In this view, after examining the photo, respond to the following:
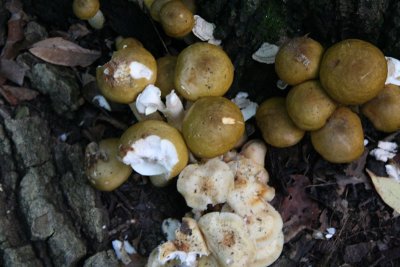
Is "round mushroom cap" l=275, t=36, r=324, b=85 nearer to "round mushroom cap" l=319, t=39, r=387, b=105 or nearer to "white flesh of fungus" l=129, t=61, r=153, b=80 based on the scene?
"round mushroom cap" l=319, t=39, r=387, b=105

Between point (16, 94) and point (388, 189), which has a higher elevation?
point (16, 94)

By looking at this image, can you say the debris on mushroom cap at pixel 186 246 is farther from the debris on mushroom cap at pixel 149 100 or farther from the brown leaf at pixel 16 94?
the brown leaf at pixel 16 94

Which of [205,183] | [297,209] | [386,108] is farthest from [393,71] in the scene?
[205,183]

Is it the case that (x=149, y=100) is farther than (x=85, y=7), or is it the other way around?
(x=85, y=7)

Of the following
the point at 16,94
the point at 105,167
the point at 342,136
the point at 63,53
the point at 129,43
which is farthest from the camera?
the point at 63,53

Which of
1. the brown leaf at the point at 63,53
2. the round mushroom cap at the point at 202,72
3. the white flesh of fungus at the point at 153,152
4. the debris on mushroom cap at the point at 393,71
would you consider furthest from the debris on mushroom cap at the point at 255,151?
the brown leaf at the point at 63,53

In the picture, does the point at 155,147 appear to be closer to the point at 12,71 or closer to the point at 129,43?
the point at 129,43

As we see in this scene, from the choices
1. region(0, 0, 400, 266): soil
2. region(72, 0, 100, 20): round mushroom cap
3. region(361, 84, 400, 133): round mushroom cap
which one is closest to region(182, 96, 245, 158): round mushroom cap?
region(0, 0, 400, 266): soil
